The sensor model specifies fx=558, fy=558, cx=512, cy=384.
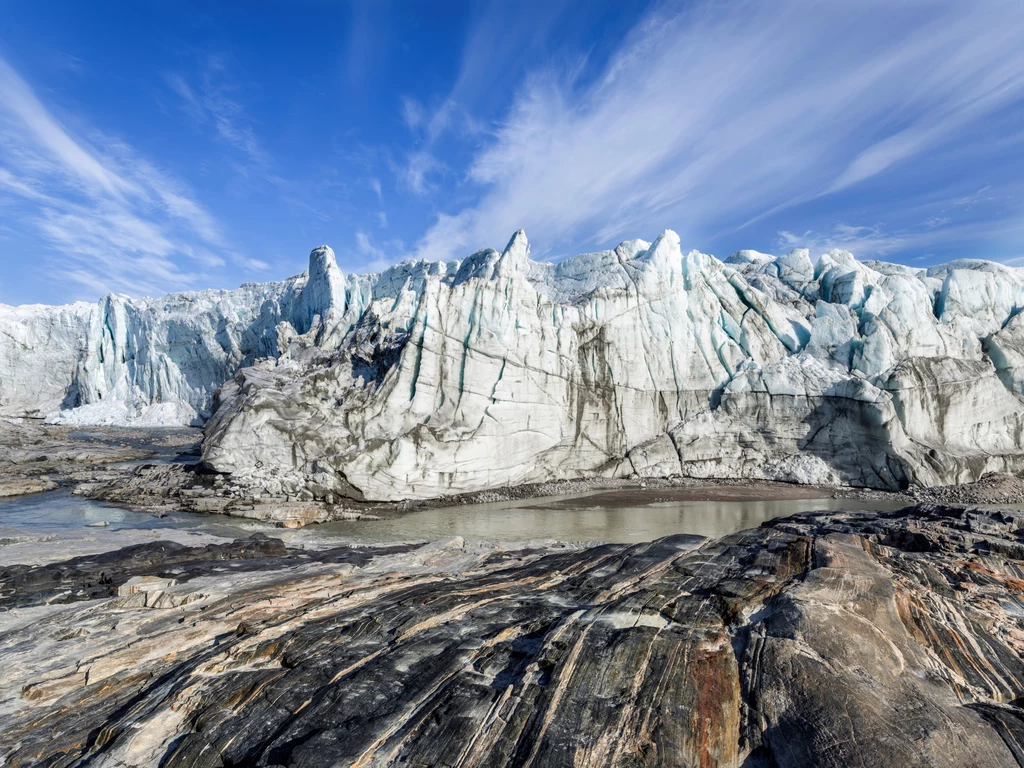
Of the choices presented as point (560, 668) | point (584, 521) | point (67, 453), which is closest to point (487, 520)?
point (584, 521)

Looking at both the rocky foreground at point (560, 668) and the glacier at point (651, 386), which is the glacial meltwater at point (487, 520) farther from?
the rocky foreground at point (560, 668)

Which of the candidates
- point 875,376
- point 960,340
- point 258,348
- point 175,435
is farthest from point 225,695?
point 258,348

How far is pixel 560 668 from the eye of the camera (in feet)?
A: 15.0

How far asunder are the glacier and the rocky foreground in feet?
45.1

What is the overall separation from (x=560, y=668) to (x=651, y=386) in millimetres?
23505

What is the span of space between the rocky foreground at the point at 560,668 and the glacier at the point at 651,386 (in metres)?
13.8

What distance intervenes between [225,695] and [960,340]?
34.8m

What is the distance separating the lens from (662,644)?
15.8ft

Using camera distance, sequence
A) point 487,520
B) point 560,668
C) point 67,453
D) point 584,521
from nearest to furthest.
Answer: point 560,668, point 584,521, point 487,520, point 67,453

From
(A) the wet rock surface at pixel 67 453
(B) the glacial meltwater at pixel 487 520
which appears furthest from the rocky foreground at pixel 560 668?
(A) the wet rock surface at pixel 67 453

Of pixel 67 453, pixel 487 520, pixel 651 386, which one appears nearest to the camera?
pixel 487 520

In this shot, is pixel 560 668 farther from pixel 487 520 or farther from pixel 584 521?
pixel 487 520

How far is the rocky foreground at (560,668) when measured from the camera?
3.76 metres

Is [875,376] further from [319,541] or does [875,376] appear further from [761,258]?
[319,541]
